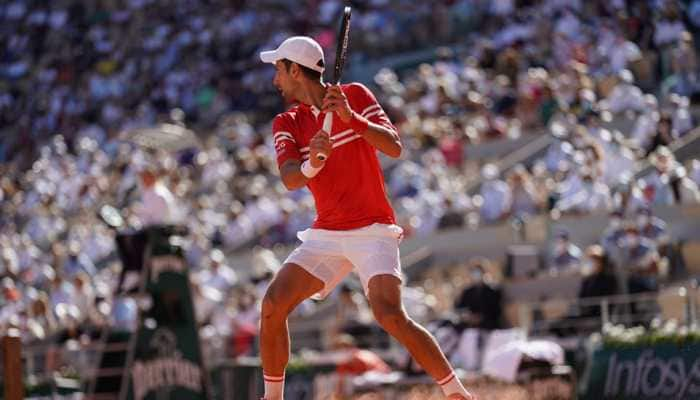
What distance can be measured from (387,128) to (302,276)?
80cm

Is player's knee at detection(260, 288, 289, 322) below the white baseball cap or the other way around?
below

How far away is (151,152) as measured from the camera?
87.5 ft

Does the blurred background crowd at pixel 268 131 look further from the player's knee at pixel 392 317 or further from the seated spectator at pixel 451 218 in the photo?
the player's knee at pixel 392 317

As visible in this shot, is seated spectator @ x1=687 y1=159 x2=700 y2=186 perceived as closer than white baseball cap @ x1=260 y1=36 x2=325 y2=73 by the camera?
No

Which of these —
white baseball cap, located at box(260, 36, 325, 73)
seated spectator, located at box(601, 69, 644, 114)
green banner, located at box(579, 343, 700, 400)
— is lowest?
green banner, located at box(579, 343, 700, 400)

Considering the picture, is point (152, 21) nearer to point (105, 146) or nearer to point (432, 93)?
point (105, 146)

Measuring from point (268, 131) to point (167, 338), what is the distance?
12643mm

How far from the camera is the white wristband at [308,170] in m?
7.91

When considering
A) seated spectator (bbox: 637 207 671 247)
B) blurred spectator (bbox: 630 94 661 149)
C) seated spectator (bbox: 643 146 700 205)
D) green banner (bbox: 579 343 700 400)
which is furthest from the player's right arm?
blurred spectator (bbox: 630 94 661 149)

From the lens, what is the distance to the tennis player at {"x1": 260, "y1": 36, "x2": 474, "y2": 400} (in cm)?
802

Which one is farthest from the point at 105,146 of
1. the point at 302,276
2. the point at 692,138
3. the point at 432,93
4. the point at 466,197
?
the point at 302,276

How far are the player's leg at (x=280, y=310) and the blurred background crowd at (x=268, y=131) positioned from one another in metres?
7.43

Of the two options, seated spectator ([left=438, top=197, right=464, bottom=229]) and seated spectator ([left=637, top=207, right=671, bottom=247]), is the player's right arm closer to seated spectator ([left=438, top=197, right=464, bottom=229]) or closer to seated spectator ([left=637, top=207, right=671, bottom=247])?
seated spectator ([left=637, top=207, right=671, bottom=247])

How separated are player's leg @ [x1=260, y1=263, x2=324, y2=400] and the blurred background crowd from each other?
7.43 m
